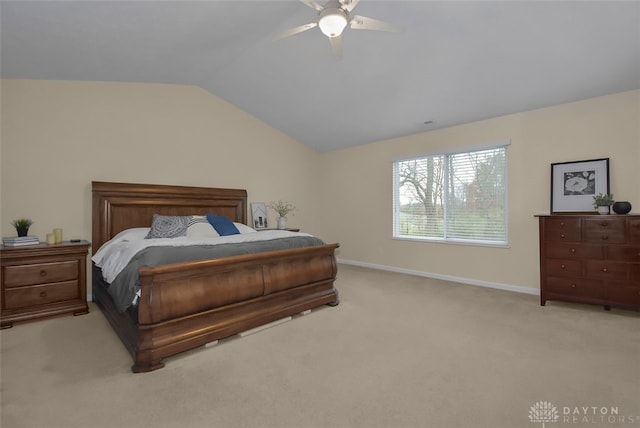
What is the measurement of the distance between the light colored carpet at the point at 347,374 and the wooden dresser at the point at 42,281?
15 centimetres

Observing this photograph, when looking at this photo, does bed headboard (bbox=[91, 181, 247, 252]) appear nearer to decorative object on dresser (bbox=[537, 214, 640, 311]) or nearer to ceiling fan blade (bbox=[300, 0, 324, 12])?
ceiling fan blade (bbox=[300, 0, 324, 12])

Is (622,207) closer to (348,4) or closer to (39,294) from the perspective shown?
(348,4)

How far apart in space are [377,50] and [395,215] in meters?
2.89

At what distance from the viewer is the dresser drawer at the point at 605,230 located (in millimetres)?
3029

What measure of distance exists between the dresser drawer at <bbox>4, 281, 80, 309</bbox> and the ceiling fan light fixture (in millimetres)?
3489

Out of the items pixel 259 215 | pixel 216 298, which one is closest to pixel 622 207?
pixel 216 298

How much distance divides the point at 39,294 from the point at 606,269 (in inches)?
222

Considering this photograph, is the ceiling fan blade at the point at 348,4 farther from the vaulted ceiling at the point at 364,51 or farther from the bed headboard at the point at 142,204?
the bed headboard at the point at 142,204

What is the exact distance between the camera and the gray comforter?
2209 mm

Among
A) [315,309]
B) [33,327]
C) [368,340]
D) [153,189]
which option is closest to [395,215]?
[315,309]

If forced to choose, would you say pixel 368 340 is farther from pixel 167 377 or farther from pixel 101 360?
pixel 101 360

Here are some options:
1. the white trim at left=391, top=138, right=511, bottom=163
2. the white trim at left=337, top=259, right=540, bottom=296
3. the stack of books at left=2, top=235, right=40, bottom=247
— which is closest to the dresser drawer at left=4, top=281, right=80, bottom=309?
the stack of books at left=2, top=235, right=40, bottom=247

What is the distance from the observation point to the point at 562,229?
334cm

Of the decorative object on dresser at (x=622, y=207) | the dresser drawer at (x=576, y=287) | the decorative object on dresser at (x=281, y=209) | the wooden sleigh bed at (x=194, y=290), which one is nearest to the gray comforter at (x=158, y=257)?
the wooden sleigh bed at (x=194, y=290)
